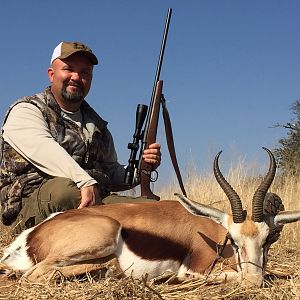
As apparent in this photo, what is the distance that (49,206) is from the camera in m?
5.26

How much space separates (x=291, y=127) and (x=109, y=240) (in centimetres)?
→ 1278

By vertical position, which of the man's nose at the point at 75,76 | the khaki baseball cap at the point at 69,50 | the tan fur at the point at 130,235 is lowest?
the tan fur at the point at 130,235

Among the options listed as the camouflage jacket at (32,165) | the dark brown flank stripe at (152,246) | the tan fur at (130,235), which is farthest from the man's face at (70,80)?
the dark brown flank stripe at (152,246)

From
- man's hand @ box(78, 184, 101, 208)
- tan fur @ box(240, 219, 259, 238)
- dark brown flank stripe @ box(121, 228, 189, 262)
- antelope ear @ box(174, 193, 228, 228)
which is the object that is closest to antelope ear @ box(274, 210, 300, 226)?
tan fur @ box(240, 219, 259, 238)

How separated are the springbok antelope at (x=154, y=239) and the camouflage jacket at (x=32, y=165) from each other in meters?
1.16

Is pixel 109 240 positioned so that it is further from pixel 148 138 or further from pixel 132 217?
pixel 148 138

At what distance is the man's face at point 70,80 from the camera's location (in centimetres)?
592

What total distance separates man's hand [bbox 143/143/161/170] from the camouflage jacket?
526mm

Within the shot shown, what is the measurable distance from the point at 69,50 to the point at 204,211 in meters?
2.53

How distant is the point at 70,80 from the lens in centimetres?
597

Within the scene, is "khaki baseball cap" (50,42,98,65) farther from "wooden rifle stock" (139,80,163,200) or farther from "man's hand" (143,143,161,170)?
"man's hand" (143,143,161,170)

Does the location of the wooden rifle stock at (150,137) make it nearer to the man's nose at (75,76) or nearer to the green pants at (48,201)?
the green pants at (48,201)

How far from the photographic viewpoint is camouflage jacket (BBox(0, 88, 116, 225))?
5.50m

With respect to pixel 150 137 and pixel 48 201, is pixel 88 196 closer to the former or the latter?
pixel 48 201
